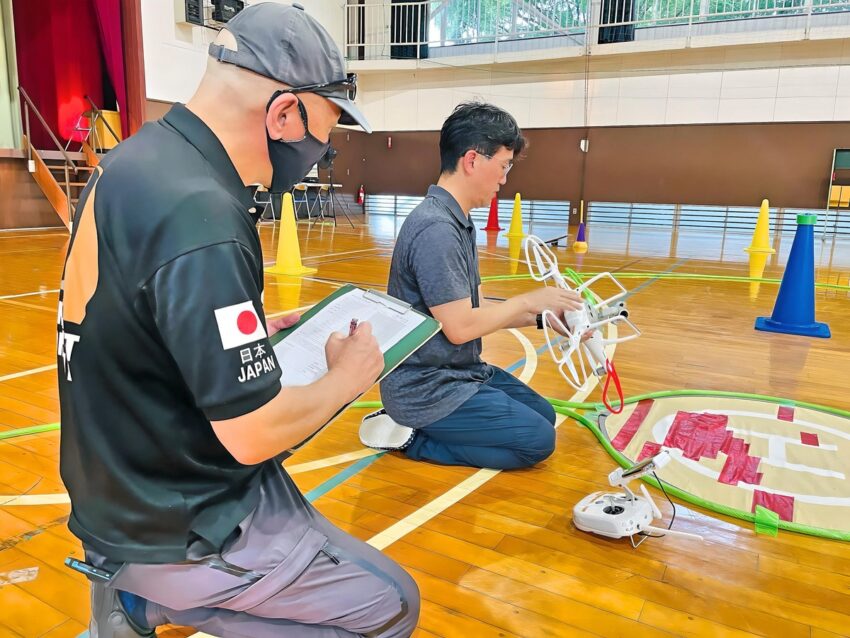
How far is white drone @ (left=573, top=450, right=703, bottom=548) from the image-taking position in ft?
6.11

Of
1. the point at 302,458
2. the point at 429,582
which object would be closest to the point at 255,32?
the point at 429,582

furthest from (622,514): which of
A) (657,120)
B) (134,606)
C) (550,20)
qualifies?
(550,20)

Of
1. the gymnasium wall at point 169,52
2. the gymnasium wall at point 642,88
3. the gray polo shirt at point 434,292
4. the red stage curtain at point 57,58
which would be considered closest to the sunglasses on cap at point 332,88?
the gray polo shirt at point 434,292

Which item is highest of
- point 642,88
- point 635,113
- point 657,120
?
point 642,88

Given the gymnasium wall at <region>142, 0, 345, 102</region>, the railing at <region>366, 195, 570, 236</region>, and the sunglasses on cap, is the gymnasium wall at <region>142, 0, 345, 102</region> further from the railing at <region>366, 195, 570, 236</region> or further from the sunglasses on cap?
the sunglasses on cap

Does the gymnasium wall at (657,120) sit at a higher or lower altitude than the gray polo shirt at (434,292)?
higher

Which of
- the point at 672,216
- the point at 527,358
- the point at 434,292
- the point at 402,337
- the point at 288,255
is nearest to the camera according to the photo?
the point at 402,337

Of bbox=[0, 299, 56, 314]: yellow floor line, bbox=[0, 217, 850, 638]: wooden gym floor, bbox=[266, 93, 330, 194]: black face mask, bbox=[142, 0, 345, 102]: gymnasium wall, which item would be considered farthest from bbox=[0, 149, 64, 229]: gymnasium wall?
bbox=[266, 93, 330, 194]: black face mask

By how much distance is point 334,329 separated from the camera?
1291 mm

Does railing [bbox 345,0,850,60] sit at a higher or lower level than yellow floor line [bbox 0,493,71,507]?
higher

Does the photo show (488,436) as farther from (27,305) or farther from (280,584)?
(27,305)

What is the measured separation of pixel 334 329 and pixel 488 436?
46.0 inches

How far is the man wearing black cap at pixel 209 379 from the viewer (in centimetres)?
82

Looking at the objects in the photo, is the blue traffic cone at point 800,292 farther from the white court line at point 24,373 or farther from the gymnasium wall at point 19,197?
the gymnasium wall at point 19,197
